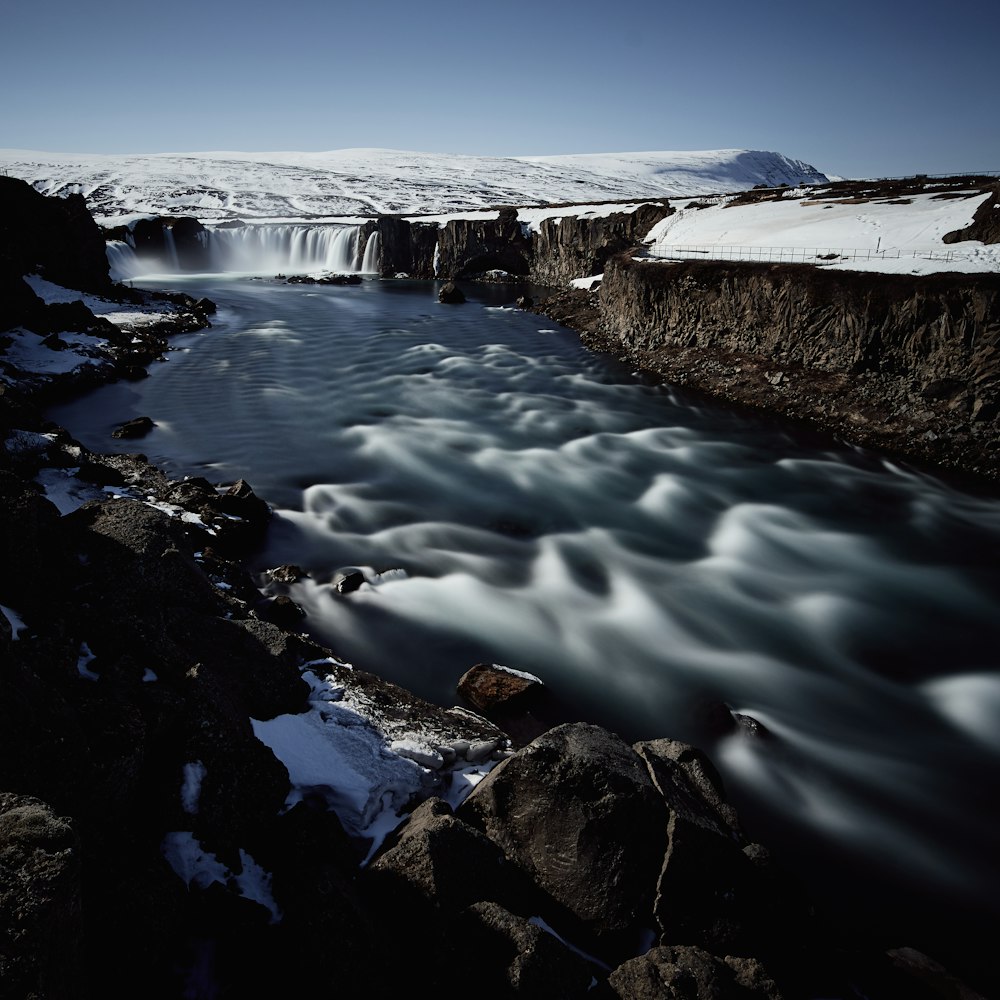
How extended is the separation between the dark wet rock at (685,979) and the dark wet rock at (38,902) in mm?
3577

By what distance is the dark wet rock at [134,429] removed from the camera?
20703 millimetres

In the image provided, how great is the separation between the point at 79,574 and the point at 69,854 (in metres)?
4.29

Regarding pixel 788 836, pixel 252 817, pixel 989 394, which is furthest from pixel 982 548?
pixel 252 817

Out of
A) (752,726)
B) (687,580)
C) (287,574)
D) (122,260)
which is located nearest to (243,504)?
(287,574)

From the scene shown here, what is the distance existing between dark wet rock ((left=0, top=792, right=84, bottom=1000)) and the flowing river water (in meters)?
6.61

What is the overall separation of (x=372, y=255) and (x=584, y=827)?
73.5m

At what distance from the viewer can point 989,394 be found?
18.8m

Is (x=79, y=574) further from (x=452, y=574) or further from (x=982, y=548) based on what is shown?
(x=982, y=548)

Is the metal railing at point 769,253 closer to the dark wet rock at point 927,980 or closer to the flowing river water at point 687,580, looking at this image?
the flowing river water at point 687,580

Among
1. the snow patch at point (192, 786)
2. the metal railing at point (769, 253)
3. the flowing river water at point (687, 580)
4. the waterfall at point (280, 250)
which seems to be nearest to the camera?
the snow patch at point (192, 786)

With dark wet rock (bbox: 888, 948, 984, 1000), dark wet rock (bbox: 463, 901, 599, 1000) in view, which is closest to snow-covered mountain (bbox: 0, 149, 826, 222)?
dark wet rock (bbox: 463, 901, 599, 1000)

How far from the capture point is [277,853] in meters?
5.45

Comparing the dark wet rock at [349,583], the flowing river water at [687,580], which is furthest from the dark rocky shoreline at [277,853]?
the dark wet rock at [349,583]

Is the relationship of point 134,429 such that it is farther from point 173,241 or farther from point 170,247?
point 173,241
